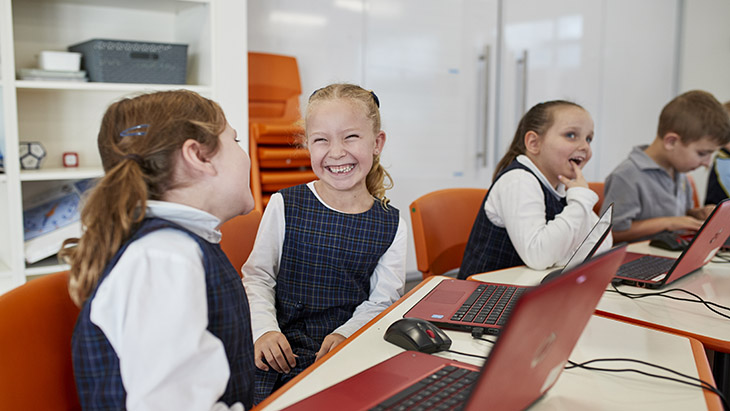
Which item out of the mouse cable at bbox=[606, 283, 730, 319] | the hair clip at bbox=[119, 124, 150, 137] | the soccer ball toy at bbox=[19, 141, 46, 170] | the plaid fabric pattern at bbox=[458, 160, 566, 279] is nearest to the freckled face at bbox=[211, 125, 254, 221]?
the hair clip at bbox=[119, 124, 150, 137]

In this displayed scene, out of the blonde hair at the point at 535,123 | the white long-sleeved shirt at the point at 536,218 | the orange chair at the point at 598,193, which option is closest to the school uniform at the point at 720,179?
the orange chair at the point at 598,193

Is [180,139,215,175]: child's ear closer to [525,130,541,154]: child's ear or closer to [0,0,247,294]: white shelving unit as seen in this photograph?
[525,130,541,154]: child's ear

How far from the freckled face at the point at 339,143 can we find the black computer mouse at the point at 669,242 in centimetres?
97

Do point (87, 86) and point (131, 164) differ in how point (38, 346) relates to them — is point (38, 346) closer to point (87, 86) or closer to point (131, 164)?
point (131, 164)

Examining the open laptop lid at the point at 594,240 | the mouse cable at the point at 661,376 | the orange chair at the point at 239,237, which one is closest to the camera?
the mouse cable at the point at 661,376

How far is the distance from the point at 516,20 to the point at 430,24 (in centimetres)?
67

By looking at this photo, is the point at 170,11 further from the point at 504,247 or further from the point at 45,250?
the point at 504,247

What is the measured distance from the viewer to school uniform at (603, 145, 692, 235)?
6.95 feet

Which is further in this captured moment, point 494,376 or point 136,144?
point 136,144

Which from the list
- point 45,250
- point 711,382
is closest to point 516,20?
point 45,250

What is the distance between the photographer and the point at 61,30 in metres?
2.26

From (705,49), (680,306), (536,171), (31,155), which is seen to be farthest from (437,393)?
(705,49)

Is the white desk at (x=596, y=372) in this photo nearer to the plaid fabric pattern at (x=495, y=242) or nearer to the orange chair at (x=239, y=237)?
the orange chair at (x=239, y=237)

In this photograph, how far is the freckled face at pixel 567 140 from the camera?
5.63 ft
